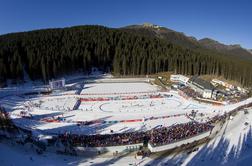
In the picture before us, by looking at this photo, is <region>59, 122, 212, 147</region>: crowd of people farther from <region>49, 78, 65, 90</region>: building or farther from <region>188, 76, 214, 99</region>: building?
<region>49, 78, 65, 90</region>: building

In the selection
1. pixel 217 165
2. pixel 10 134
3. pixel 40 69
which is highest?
pixel 40 69

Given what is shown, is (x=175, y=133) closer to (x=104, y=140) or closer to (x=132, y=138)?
(x=132, y=138)

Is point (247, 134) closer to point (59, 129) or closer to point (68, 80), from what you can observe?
point (59, 129)

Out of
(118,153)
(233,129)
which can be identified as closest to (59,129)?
(118,153)

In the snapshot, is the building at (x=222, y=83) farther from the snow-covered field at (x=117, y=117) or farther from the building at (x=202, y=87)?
the snow-covered field at (x=117, y=117)

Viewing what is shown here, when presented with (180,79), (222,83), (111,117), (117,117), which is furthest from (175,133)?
(222,83)
